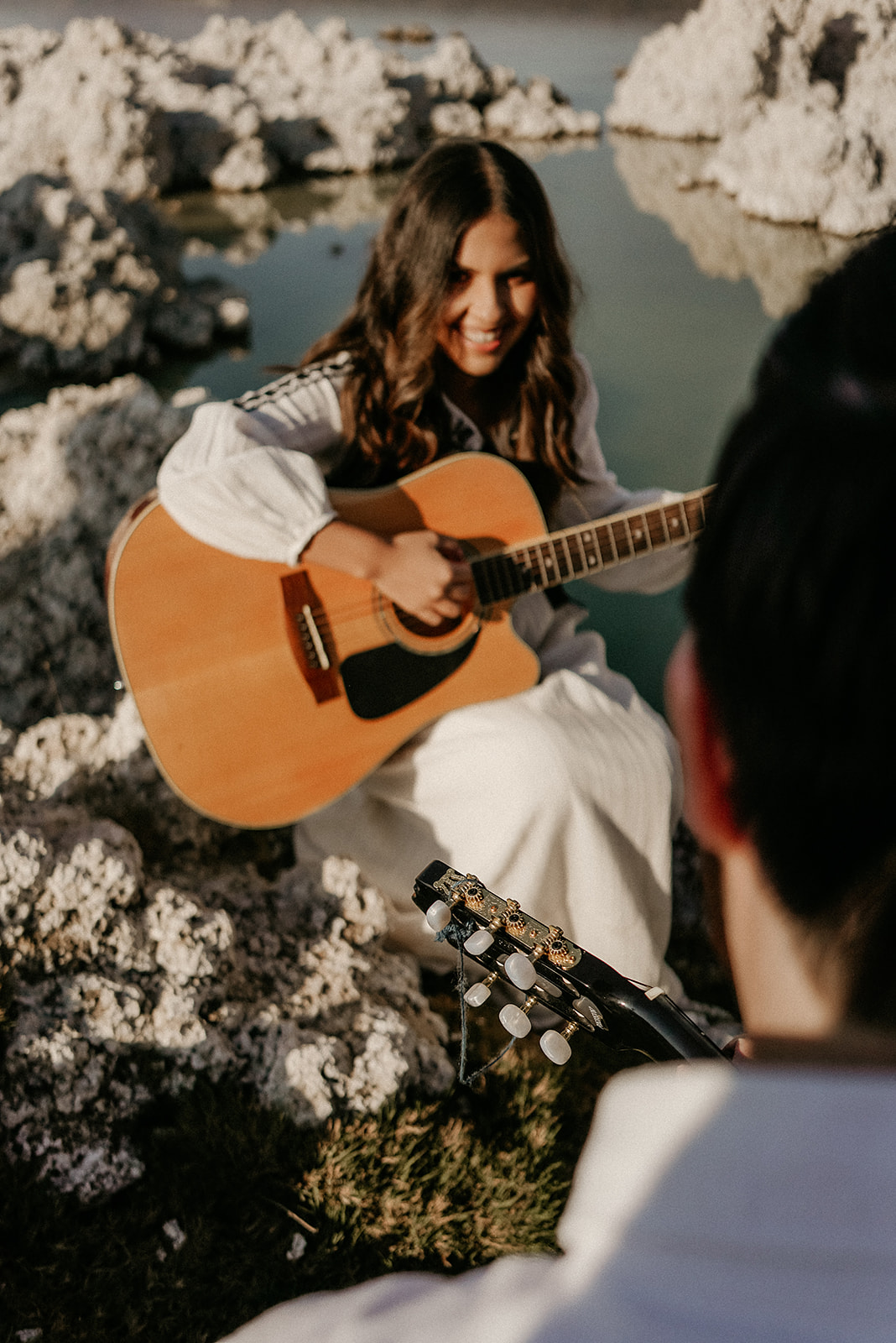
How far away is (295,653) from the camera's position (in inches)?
60.1

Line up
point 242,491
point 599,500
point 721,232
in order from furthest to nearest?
point 721,232
point 599,500
point 242,491

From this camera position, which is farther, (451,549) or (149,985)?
(451,549)

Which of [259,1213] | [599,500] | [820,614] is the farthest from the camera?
[599,500]

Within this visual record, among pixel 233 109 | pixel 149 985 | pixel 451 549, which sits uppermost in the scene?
pixel 233 109

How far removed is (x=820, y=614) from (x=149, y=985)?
1.31 metres

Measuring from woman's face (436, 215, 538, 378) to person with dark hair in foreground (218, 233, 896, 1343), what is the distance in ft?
4.49

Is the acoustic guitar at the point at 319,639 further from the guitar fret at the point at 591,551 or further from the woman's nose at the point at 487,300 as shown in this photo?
the woman's nose at the point at 487,300

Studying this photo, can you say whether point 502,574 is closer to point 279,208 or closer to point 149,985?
point 149,985

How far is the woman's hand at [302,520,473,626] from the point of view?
4.85 ft

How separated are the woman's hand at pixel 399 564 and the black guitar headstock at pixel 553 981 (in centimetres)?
67

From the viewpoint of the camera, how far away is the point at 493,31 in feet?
14.8

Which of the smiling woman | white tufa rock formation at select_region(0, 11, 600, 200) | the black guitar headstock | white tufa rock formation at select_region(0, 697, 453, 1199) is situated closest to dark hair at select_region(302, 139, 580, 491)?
the smiling woman

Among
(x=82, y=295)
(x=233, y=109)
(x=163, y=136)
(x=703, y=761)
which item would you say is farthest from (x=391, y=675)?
(x=233, y=109)

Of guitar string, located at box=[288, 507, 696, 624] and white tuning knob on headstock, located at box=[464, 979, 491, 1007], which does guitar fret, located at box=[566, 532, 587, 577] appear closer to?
guitar string, located at box=[288, 507, 696, 624]
